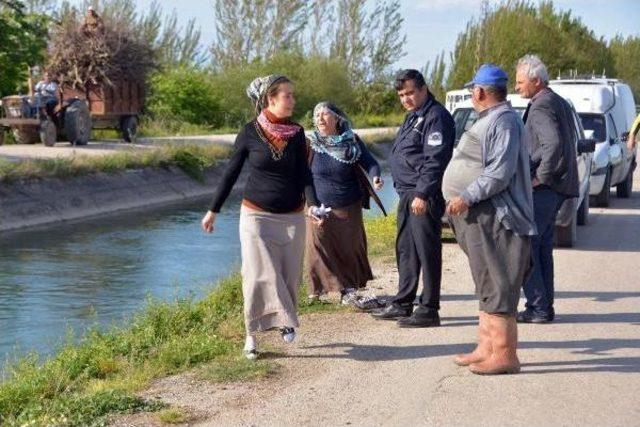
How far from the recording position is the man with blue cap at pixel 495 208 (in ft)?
25.8

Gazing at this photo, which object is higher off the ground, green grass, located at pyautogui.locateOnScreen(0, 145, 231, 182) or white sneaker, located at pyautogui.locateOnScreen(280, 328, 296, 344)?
green grass, located at pyautogui.locateOnScreen(0, 145, 231, 182)

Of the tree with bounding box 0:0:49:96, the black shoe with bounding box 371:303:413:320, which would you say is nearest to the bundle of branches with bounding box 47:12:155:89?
the tree with bounding box 0:0:49:96

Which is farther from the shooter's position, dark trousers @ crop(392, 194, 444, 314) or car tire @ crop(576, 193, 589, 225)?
car tire @ crop(576, 193, 589, 225)

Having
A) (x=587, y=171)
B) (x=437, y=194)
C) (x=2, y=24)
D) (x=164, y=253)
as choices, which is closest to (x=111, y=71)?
(x=2, y=24)

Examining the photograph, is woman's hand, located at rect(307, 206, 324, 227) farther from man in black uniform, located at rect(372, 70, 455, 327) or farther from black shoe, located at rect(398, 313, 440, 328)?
black shoe, located at rect(398, 313, 440, 328)

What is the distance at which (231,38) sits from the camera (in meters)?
64.3

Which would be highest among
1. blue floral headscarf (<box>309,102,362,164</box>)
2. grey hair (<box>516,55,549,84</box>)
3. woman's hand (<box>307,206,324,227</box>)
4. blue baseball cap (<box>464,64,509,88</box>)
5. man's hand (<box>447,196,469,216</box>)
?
grey hair (<box>516,55,549,84</box>)

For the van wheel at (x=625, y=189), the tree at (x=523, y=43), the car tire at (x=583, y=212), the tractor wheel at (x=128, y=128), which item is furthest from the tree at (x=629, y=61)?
the car tire at (x=583, y=212)

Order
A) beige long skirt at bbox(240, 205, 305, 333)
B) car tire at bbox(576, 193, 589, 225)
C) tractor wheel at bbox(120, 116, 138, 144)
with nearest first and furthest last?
beige long skirt at bbox(240, 205, 305, 333), car tire at bbox(576, 193, 589, 225), tractor wheel at bbox(120, 116, 138, 144)

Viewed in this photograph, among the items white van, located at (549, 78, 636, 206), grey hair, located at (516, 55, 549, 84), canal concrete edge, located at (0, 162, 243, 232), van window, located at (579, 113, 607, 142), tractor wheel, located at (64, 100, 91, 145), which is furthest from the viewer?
tractor wheel, located at (64, 100, 91, 145)

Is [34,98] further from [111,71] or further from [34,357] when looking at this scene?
[34,357]

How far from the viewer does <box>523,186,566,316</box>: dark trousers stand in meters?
9.80

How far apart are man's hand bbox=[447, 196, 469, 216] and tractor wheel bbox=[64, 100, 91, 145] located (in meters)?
22.8

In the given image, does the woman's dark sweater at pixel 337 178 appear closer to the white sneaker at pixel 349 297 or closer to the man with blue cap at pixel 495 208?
the white sneaker at pixel 349 297
